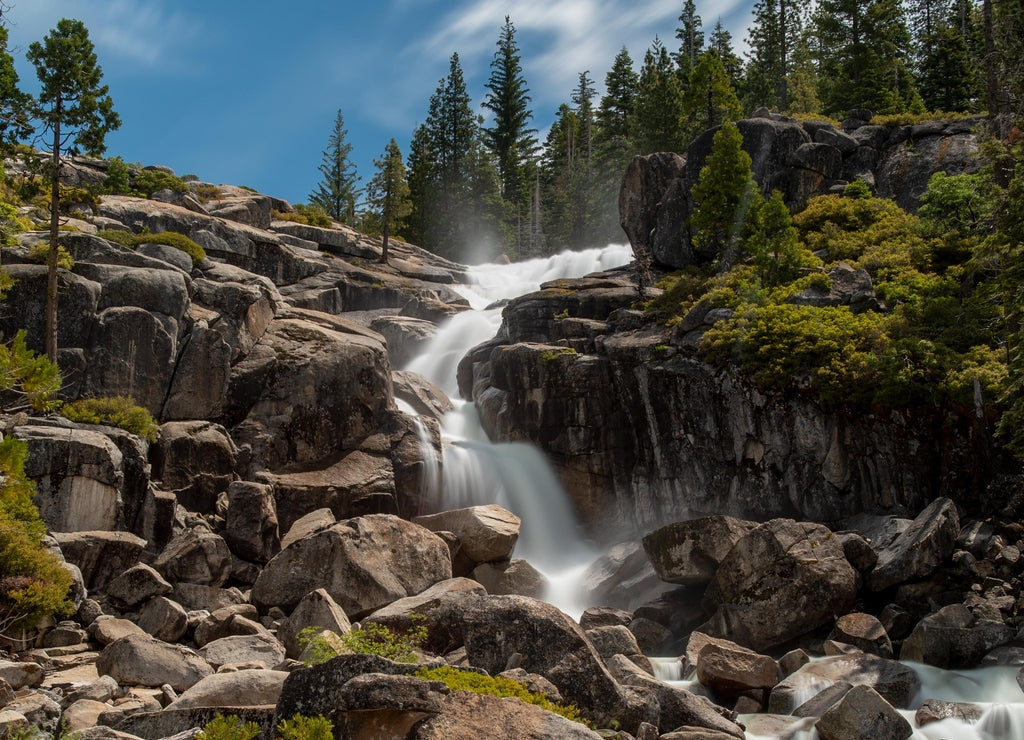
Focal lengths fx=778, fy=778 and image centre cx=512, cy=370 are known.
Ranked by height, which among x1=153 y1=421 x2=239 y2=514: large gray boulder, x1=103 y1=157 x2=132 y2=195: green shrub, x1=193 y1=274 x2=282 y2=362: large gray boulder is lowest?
x1=153 y1=421 x2=239 y2=514: large gray boulder

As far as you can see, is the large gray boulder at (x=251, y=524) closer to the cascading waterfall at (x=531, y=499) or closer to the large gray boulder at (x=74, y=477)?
the large gray boulder at (x=74, y=477)

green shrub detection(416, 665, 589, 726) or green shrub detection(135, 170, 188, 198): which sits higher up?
green shrub detection(135, 170, 188, 198)

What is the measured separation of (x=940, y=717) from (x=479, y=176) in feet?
218

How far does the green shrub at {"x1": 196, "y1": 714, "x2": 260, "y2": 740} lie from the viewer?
26.3ft

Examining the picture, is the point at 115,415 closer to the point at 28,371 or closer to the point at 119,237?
the point at 28,371

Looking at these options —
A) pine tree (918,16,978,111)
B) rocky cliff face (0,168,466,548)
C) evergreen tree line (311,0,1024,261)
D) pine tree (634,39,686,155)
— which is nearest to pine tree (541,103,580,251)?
evergreen tree line (311,0,1024,261)

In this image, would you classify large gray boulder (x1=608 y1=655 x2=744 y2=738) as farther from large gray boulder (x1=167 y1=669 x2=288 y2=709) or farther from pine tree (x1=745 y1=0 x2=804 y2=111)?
pine tree (x1=745 y1=0 x2=804 y2=111)

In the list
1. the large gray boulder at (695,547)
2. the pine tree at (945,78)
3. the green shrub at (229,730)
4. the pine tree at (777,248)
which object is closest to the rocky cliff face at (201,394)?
the large gray boulder at (695,547)

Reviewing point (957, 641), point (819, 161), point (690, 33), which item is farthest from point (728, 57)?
point (957, 641)

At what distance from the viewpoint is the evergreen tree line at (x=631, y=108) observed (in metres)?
50.5

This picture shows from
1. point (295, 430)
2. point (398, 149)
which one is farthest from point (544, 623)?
point (398, 149)

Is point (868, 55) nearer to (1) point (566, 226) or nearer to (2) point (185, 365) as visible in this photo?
(1) point (566, 226)

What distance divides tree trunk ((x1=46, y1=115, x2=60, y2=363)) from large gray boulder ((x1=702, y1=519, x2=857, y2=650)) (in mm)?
20717

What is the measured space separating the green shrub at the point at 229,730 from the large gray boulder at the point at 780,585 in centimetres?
1373
